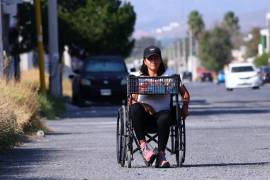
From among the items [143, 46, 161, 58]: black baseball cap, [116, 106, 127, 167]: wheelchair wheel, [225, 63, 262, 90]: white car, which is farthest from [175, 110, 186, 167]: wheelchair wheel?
[225, 63, 262, 90]: white car

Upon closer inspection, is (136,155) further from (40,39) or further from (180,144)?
(40,39)

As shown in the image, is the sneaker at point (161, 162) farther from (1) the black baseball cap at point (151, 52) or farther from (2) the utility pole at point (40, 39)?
(2) the utility pole at point (40, 39)

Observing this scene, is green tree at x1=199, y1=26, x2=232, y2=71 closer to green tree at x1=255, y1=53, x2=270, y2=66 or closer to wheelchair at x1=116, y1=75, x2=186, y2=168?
green tree at x1=255, y1=53, x2=270, y2=66

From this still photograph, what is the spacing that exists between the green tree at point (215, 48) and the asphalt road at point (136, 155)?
110m

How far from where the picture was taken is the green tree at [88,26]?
44.7 metres

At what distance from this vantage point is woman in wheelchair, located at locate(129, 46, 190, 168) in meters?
12.7

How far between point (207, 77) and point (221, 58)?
19.8 m

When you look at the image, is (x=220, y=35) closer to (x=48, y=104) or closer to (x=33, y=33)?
(x=33, y=33)

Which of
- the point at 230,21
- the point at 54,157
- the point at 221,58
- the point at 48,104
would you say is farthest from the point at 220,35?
the point at 54,157

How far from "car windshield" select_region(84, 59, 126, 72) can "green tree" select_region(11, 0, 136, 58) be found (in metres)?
7.68

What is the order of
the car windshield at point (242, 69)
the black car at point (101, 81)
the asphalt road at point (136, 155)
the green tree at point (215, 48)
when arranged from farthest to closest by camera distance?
the green tree at point (215, 48), the car windshield at point (242, 69), the black car at point (101, 81), the asphalt road at point (136, 155)

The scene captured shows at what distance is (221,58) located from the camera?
447 feet

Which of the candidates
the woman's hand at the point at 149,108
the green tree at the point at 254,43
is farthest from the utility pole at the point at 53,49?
the green tree at the point at 254,43

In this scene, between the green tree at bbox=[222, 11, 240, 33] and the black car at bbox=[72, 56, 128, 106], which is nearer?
the black car at bbox=[72, 56, 128, 106]
